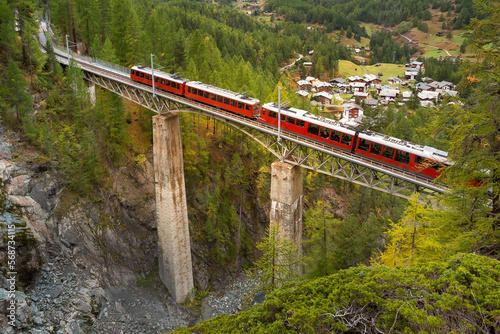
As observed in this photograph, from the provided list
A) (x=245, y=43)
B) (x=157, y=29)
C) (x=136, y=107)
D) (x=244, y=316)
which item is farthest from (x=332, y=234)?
(x=245, y=43)

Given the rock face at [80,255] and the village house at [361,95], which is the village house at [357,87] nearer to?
the village house at [361,95]

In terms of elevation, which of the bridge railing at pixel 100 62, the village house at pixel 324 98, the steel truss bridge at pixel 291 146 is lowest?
the village house at pixel 324 98

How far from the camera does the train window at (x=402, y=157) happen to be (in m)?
21.4

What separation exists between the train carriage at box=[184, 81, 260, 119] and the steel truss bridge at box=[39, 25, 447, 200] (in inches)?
19.4

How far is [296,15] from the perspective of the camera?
176250 mm

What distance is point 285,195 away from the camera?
26859 mm

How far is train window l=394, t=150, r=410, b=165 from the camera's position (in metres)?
21.4

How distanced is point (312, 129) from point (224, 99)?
8512 millimetres

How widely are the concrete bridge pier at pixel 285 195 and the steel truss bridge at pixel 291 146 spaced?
35.7 inches

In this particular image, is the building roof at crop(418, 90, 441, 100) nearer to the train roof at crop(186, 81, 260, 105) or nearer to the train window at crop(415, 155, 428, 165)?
the train roof at crop(186, 81, 260, 105)

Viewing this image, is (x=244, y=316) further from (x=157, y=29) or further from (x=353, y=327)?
(x=157, y=29)

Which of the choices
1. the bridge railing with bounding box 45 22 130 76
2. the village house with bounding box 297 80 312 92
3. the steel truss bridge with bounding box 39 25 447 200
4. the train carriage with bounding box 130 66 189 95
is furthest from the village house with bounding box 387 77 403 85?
the train carriage with bounding box 130 66 189 95

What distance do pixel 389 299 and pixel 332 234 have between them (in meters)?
15.6

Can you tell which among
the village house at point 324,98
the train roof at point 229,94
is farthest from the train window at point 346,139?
the village house at point 324,98
